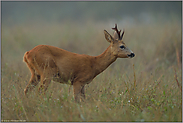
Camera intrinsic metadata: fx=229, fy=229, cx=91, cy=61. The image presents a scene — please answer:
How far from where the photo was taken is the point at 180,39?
10859 mm

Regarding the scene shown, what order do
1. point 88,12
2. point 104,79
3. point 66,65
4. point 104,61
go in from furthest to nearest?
1. point 88,12
2. point 104,79
3. point 104,61
4. point 66,65

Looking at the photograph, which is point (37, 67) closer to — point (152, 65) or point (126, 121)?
point (126, 121)

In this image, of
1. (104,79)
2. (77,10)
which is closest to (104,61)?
(104,79)

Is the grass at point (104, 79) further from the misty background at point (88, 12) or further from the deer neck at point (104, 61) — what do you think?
the misty background at point (88, 12)

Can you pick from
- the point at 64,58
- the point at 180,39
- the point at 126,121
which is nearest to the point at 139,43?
the point at 180,39

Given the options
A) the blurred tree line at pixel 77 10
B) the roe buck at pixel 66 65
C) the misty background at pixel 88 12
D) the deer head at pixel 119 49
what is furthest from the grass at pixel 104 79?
the blurred tree line at pixel 77 10

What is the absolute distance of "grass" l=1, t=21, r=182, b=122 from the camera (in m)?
4.05

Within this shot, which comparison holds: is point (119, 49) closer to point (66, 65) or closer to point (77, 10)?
point (66, 65)

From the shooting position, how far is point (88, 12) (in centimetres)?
1564

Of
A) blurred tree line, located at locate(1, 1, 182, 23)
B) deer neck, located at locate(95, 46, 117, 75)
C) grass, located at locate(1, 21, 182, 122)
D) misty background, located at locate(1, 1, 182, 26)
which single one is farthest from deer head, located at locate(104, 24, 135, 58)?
blurred tree line, located at locate(1, 1, 182, 23)

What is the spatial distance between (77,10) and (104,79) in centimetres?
1039

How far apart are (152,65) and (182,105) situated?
19.4ft

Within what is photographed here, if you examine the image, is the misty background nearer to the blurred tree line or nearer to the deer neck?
the blurred tree line

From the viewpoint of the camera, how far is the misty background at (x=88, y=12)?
45.6 feet
